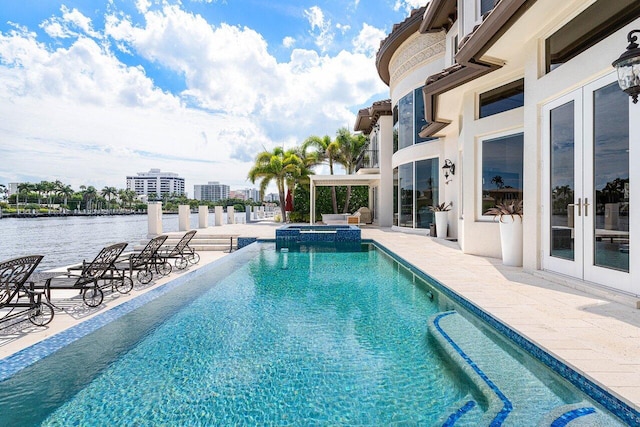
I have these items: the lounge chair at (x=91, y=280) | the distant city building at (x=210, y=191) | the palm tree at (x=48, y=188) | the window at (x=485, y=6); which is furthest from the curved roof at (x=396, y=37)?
the distant city building at (x=210, y=191)

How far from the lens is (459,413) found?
275 cm

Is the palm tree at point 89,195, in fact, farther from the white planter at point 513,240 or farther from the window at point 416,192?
the white planter at point 513,240

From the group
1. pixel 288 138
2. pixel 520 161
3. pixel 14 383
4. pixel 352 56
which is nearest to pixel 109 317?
pixel 14 383

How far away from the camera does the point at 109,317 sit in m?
4.71

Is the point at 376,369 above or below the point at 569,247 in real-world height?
below

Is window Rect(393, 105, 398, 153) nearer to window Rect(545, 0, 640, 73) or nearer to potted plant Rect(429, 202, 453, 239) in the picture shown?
potted plant Rect(429, 202, 453, 239)

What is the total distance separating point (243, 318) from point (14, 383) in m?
2.56

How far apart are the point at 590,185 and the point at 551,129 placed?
1427 millimetres

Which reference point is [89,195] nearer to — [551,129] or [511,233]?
[511,233]

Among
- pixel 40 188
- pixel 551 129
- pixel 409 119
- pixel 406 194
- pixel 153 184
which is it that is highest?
pixel 153 184

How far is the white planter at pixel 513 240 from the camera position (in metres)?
7.40

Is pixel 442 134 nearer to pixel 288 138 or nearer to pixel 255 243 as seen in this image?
pixel 255 243

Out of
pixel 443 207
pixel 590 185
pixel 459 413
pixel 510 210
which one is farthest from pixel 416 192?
pixel 459 413

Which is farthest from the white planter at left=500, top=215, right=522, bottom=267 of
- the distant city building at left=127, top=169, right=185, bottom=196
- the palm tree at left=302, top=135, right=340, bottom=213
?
the distant city building at left=127, top=169, right=185, bottom=196
